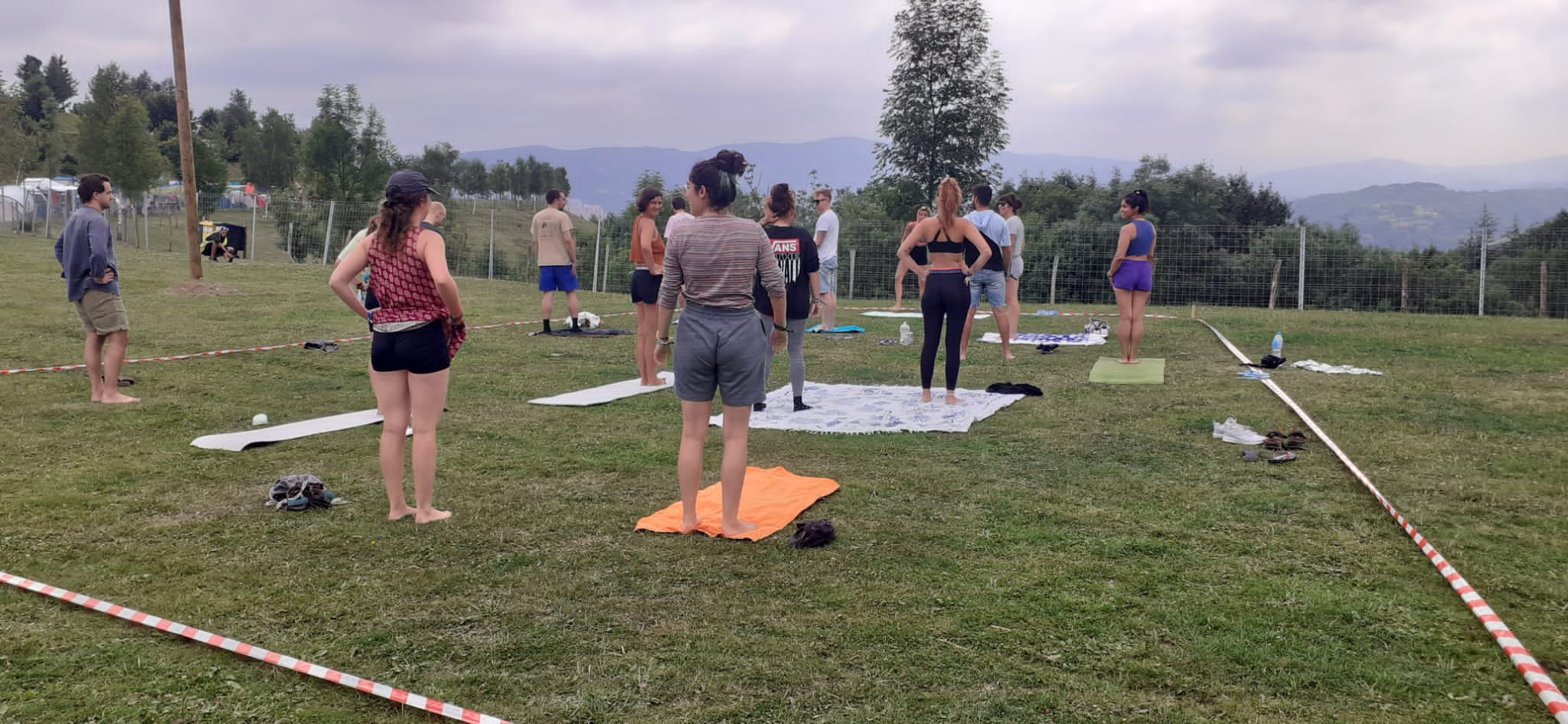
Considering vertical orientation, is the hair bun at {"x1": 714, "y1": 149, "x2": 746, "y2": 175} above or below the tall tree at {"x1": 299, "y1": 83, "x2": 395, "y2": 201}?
below

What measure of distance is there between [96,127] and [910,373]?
38997 millimetres

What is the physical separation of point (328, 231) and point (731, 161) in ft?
83.3

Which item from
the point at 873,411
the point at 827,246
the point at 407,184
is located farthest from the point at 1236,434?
the point at 827,246

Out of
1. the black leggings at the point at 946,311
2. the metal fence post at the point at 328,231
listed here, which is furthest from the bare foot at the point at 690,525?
the metal fence post at the point at 328,231

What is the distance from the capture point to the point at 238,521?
498 cm

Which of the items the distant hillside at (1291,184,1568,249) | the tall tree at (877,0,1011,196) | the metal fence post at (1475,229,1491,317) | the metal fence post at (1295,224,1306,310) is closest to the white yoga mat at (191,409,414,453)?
the metal fence post at (1295,224,1306,310)

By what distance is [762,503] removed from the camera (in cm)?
537

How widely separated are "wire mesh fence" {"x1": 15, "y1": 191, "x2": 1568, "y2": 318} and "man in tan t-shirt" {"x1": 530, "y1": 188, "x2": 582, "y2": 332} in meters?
3.95

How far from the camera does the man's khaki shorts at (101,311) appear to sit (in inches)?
303

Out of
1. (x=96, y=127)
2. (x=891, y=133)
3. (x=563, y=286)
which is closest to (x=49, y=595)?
(x=563, y=286)

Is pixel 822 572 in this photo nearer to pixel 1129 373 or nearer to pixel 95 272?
pixel 95 272

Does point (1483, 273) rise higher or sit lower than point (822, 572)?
higher

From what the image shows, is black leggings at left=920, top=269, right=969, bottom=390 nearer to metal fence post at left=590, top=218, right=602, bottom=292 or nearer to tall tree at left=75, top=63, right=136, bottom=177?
metal fence post at left=590, top=218, right=602, bottom=292

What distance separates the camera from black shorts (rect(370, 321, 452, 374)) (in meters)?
4.68
